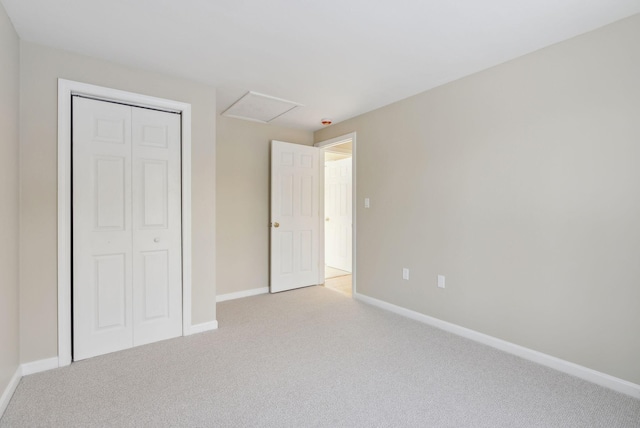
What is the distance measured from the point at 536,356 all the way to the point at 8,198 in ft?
12.1

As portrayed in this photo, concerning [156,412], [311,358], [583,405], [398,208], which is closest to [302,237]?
[398,208]

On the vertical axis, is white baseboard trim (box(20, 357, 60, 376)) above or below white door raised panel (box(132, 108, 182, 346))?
below

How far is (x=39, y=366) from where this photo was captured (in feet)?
7.21

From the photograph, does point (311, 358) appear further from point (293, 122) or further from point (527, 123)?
point (293, 122)

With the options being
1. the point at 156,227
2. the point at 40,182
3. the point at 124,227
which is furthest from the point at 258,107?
the point at 40,182

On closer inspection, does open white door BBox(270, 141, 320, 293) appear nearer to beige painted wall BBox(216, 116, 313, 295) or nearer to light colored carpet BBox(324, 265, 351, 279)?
beige painted wall BBox(216, 116, 313, 295)

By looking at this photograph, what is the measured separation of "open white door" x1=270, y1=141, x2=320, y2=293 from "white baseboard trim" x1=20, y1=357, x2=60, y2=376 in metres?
2.28

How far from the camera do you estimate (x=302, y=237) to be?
4395 millimetres

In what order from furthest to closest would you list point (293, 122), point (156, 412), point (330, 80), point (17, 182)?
1. point (293, 122)
2. point (330, 80)
3. point (17, 182)
4. point (156, 412)

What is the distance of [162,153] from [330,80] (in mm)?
1603

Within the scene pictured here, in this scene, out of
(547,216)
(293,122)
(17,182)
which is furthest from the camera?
(293,122)

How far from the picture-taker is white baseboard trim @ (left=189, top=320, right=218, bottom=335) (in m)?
2.83

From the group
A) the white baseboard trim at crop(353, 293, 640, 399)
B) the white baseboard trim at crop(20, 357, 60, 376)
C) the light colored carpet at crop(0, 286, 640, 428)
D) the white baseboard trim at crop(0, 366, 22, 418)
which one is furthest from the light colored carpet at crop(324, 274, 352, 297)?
the white baseboard trim at crop(0, 366, 22, 418)

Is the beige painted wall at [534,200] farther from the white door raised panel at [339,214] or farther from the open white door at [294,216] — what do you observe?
the white door raised panel at [339,214]
